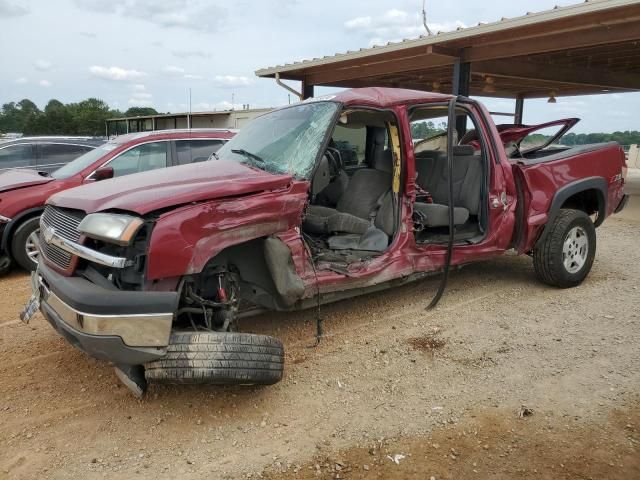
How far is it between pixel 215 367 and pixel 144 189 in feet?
3.78

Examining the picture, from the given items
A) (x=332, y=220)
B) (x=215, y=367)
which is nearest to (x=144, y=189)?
(x=215, y=367)

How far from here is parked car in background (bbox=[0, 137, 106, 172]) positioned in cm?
816

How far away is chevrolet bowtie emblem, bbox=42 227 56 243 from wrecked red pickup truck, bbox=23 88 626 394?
0.07 feet

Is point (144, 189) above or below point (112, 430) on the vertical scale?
above

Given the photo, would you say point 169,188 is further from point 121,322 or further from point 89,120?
point 89,120

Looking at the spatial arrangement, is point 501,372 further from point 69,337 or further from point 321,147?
point 69,337

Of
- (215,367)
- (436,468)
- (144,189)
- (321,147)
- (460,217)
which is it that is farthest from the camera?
(460,217)

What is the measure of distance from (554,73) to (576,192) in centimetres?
948

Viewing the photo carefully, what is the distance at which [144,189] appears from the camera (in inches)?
123

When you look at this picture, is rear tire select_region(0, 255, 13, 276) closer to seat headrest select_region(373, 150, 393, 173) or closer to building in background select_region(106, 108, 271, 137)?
seat headrest select_region(373, 150, 393, 173)

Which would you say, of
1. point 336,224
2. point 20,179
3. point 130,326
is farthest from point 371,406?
point 20,179

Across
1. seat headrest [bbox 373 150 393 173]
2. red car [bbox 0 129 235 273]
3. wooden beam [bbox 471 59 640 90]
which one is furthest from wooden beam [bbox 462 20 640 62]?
seat headrest [bbox 373 150 393 173]

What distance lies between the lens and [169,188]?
121 inches

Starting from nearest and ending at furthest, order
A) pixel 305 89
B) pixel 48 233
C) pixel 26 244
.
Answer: pixel 48 233
pixel 26 244
pixel 305 89
